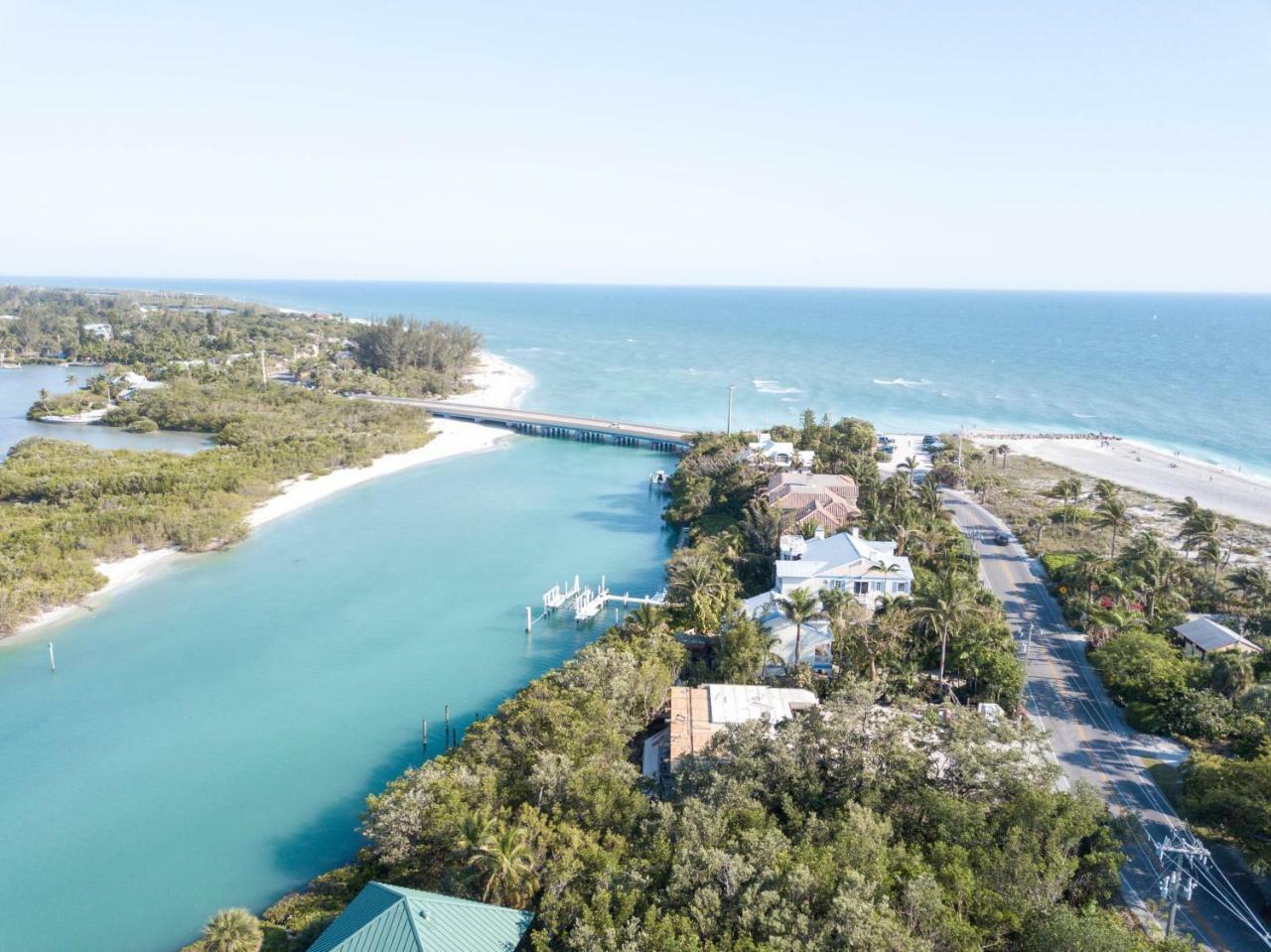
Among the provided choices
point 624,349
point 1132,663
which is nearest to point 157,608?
point 1132,663

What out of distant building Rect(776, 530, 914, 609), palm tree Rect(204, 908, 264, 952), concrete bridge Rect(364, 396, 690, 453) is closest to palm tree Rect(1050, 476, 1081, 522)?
distant building Rect(776, 530, 914, 609)

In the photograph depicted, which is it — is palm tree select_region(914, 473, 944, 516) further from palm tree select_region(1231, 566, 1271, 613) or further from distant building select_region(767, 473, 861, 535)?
palm tree select_region(1231, 566, 1271, 613)

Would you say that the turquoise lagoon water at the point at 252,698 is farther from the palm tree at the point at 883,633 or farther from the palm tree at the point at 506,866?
the palm tree at the point at 883,633

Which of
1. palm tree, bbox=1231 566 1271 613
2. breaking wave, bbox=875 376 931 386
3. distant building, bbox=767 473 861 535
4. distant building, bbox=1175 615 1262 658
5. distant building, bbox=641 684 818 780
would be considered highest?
breaking wave, bbox=875 376 931 386

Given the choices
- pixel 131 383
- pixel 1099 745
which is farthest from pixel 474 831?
pixel 131 383

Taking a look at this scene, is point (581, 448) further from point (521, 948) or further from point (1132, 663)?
point (521, 948)
